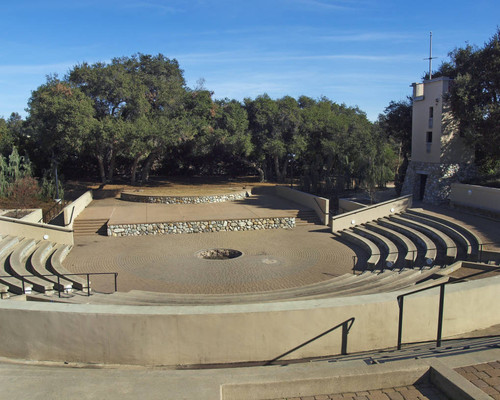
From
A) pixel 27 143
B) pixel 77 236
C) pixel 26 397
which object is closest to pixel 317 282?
pixel 26 397

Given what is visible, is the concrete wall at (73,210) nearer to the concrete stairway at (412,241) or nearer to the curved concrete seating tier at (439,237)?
the concrete stairway at (412,241)

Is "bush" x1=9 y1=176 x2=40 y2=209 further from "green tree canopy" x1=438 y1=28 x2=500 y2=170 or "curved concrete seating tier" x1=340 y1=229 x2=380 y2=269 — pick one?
"green tree canopy" x1=438 y1=28 x2=500 y2=170

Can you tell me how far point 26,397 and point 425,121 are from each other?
79.5 feet

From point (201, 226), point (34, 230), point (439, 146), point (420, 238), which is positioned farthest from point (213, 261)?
point (439, 146)

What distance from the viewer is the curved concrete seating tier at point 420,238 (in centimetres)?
1381

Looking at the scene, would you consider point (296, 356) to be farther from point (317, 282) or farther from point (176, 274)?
point (176, 274)

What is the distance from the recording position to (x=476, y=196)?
1936cm

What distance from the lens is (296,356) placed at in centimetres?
534

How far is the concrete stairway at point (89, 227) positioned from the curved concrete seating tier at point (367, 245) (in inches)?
465

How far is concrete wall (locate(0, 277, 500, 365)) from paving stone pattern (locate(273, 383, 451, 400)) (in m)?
1.12

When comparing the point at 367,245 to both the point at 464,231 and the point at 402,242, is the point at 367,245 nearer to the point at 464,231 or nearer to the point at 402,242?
the point at 402,242

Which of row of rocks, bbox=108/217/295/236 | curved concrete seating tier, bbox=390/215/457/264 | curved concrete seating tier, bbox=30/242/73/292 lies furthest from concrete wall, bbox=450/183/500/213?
curved concrete seating tier, bbox=30/242/73/292

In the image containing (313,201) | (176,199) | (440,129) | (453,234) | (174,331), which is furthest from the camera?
(176,199)

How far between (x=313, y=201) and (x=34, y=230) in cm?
1428
